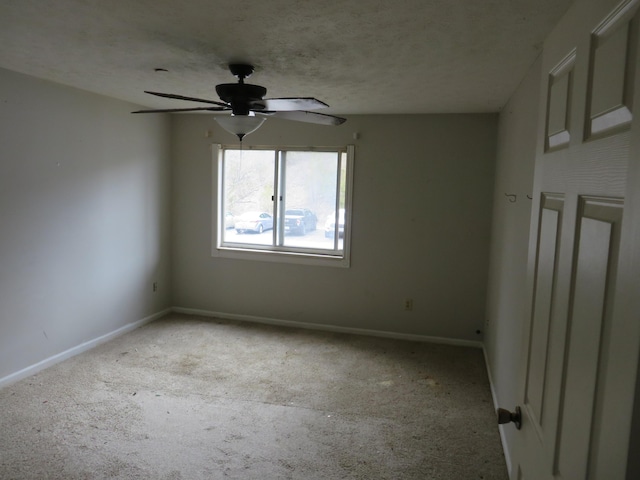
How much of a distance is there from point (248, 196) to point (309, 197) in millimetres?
688

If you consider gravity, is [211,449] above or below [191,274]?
below

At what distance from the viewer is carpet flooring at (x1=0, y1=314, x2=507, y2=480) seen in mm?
2363

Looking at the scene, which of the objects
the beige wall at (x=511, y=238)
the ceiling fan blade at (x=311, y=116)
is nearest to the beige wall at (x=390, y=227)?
the beige wall at (x=511, y=238)

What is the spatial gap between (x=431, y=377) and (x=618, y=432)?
305cm

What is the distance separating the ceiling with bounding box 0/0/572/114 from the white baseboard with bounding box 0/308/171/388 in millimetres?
2151

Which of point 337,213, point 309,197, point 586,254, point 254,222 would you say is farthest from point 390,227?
point 586,254

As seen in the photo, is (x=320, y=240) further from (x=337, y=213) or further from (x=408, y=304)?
(x=408, y=304)

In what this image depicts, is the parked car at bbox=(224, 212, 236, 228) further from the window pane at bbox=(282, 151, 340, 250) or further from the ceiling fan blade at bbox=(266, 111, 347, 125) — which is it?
the ceiling fan blade at bbox=(266, 111, 347, 125)

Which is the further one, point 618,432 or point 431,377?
point 431,377

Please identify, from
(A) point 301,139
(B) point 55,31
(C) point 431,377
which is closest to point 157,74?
(B) point 55,31

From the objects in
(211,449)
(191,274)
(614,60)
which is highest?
(614,60)

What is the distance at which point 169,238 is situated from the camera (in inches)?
193

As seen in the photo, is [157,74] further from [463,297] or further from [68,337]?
[463,297]

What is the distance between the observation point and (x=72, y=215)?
3.59 metres
